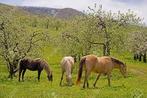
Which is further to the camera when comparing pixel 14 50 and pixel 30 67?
pixel 14 50

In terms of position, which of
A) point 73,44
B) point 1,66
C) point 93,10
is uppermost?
point 93,10

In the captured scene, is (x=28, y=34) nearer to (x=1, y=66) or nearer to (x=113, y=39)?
(x=113, y=39)

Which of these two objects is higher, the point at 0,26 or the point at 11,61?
the point at 0,26

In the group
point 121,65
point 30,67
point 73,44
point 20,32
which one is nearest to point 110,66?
point 121,65

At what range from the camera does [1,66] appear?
74.0 m

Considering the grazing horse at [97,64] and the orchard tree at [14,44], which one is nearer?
the grazing horse at [97,64]

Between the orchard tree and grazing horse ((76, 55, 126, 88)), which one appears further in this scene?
the orchard tree

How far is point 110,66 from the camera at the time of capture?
29875 mm

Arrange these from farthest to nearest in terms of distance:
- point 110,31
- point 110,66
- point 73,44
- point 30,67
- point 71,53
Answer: point 71,53
point 73,44
point 110,31
point 30,67
point 110,66

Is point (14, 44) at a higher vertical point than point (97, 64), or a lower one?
higher

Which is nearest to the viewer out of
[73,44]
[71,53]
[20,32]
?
[20,32]

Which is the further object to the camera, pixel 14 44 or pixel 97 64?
pixel 14 44

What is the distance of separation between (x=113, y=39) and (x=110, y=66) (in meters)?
25.2

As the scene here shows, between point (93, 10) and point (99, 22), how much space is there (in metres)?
3.39
